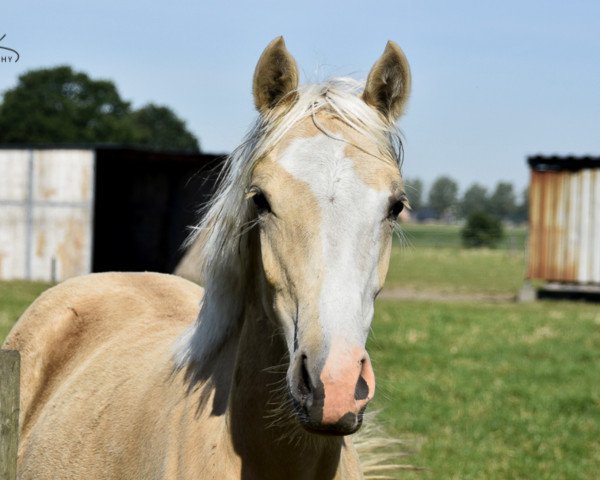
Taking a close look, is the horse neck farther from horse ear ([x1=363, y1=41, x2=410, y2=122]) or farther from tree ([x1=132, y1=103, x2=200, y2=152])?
tree ([x1=132, y1=103, x2=200, y2=152])

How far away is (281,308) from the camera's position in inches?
97.9

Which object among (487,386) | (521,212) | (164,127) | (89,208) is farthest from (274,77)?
(521,212)

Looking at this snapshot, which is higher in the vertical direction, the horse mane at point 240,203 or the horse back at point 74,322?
the horse mane at point 240,203

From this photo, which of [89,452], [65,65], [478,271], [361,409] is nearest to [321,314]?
[361,409]

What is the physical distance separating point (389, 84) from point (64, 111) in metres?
74.5

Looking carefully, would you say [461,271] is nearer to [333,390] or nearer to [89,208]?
[89,208]

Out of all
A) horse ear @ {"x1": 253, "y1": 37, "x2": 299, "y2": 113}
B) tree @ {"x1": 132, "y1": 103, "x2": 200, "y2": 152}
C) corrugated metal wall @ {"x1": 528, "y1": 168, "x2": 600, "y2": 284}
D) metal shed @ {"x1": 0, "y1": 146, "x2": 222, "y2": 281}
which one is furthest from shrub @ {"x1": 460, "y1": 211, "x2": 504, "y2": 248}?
horse ear @ {"x1": 253, "y1": 37, "x2": 299, "y2": 113}

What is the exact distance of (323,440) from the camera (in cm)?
266

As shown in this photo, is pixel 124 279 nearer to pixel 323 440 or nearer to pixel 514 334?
pixel 323 440

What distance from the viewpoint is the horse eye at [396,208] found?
260cm

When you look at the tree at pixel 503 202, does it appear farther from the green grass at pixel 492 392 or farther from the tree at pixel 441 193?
the green grass at pixel 492 392

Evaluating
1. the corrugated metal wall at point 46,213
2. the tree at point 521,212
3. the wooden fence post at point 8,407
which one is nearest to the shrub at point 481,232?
the corrugated metal wall at point 46,213

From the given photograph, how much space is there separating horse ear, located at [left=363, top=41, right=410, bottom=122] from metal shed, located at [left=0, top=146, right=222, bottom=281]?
16662 mm

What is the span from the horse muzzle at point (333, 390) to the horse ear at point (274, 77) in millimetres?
916
